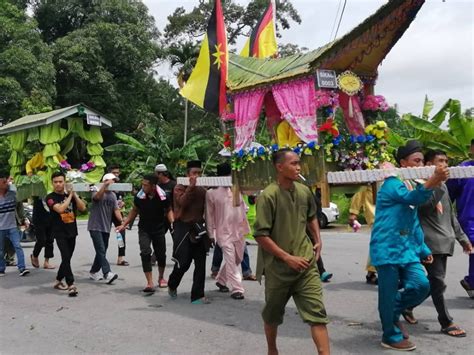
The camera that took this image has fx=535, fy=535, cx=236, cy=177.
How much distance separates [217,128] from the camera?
2958 centimetres

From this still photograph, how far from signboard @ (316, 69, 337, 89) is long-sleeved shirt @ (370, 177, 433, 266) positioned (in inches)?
69.8

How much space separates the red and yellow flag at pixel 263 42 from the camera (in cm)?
1171

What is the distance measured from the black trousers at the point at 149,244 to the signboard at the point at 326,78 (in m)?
2.97

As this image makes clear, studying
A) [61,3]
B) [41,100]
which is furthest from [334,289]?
[61,3]

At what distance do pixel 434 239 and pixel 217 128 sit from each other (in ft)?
81.9

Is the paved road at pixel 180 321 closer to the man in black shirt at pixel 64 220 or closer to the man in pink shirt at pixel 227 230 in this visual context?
the man in pink shirt at pixel 227 230

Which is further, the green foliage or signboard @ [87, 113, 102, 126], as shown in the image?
the green foliage

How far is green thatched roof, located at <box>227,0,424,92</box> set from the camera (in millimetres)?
5707

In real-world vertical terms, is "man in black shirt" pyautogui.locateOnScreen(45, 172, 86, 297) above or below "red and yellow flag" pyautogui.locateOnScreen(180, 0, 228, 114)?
below

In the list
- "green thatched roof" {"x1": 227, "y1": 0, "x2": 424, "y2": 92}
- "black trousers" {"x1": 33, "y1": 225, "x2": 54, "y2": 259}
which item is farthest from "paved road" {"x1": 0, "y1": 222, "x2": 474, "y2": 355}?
"green thatched roof" {"x1": 227, "y1": 0, "x2": 424, "y2": 92}

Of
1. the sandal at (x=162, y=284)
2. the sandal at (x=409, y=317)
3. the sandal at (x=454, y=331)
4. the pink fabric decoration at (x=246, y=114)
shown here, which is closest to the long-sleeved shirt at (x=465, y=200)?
the sandal at (x=409, y=317)

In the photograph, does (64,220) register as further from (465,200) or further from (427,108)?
(427,108)

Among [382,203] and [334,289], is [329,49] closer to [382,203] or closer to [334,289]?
[382,203]

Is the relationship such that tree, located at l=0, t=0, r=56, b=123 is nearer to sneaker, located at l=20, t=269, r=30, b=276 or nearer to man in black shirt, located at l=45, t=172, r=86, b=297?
sneaker, located at l=20, t=269, r=30, b=276
